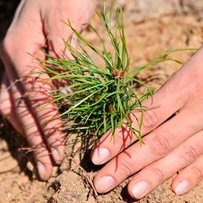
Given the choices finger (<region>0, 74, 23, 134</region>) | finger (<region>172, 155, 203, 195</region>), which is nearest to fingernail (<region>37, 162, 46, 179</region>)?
finger (<region>0, 74, 23, 134</region>)

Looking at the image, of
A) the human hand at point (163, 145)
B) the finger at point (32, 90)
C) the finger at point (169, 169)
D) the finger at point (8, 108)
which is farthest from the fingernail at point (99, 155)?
the finger at point (8, 108)

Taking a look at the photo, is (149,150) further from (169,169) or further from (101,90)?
(101,90)

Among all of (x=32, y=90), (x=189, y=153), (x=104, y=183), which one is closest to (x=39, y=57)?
(x=32, y=90)

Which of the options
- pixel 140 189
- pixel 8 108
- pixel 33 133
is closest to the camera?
pixel 140 189

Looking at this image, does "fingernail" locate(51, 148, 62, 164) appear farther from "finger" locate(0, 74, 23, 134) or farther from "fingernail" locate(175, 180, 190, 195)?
"fingernail" locate(175, 180, 190, 195)

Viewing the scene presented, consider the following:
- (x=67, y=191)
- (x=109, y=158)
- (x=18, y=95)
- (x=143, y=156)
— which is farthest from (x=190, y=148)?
(x=18, y=95)

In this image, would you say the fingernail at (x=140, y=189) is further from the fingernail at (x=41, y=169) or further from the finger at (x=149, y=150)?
the fingernail at (x=41, y=169)
